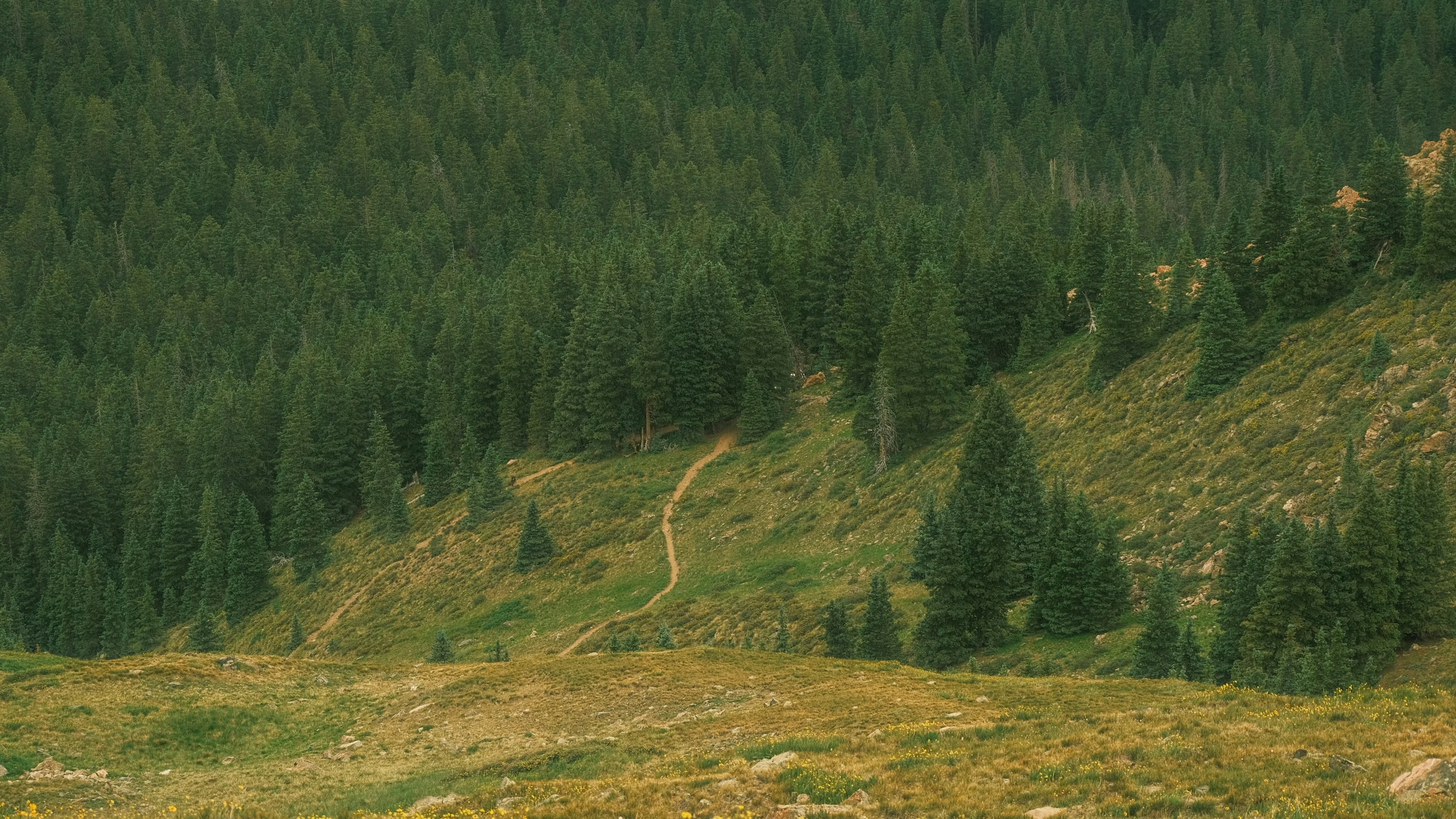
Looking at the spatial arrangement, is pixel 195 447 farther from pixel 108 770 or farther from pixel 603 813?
pixel 603 813

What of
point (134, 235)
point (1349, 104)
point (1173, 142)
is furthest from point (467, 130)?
point (1349, 104)

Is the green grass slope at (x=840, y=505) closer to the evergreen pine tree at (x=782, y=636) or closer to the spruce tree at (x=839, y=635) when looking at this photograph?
the evergreen pine tree at (x=782, y=636)

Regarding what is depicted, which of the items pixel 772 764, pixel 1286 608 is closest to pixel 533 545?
pixel 1286 608

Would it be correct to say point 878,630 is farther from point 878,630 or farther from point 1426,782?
point 1426,782

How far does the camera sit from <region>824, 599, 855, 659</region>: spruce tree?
46.7m

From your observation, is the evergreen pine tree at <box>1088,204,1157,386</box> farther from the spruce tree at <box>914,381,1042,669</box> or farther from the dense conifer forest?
the spruce tree at <box>914,381,1042,669</box>

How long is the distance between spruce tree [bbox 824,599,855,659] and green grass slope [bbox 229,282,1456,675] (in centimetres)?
459

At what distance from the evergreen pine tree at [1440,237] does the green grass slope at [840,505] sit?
35.8 inches

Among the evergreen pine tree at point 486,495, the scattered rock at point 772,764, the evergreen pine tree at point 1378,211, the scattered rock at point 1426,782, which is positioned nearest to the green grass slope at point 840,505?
the evergreen pine tree at point 486,495

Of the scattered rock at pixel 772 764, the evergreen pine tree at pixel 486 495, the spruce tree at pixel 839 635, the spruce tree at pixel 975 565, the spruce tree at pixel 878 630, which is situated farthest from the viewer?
the evergreen pine tree at pixel 486 495

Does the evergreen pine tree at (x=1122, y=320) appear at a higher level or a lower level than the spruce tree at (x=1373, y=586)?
Result: higher

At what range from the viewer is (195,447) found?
11488cm

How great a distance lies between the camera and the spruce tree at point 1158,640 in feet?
124

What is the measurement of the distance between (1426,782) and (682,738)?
16.8m
